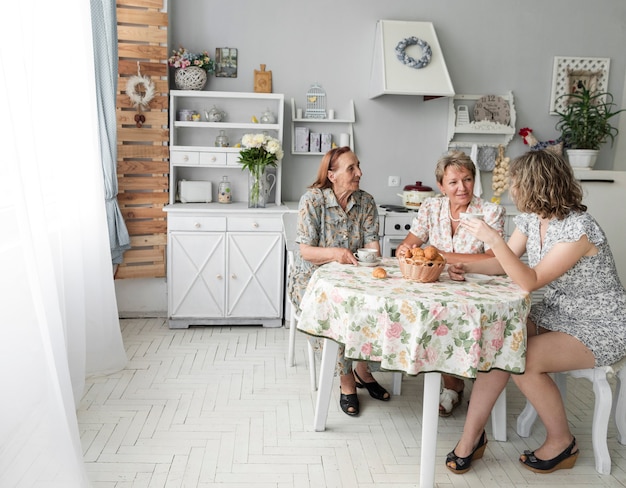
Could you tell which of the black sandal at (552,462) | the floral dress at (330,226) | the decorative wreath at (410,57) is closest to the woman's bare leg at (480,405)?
the black sandal at (552,462)

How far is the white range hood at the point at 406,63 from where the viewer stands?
4.21m

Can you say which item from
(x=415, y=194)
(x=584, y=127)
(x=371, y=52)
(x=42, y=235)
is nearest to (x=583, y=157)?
(x=584, y=127)

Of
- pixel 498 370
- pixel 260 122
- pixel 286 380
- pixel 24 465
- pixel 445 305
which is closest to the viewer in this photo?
pixel 24 465

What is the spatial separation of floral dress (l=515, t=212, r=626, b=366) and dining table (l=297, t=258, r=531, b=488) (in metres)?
0.29

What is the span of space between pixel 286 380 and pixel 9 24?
2162 millimetres

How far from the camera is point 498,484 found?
235 cm

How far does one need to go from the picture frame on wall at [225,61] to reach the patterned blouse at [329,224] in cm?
178

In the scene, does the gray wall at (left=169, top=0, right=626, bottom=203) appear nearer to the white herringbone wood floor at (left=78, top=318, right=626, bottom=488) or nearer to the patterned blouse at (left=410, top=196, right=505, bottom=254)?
the patterned blouse at (left=410, top=196, right=505, bottom=254)

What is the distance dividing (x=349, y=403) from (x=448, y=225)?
3.23 feet

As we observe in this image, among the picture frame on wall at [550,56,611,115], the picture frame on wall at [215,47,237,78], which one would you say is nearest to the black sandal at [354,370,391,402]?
the picture frame on wall at [215,47,237,78]

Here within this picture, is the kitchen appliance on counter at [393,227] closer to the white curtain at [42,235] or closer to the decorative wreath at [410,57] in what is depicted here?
the decorative wreath at [410,57]

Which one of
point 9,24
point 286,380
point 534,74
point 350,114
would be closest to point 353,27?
point 350,114

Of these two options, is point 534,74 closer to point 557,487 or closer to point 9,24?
point 557,487

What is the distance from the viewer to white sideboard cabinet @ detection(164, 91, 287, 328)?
4078mm
